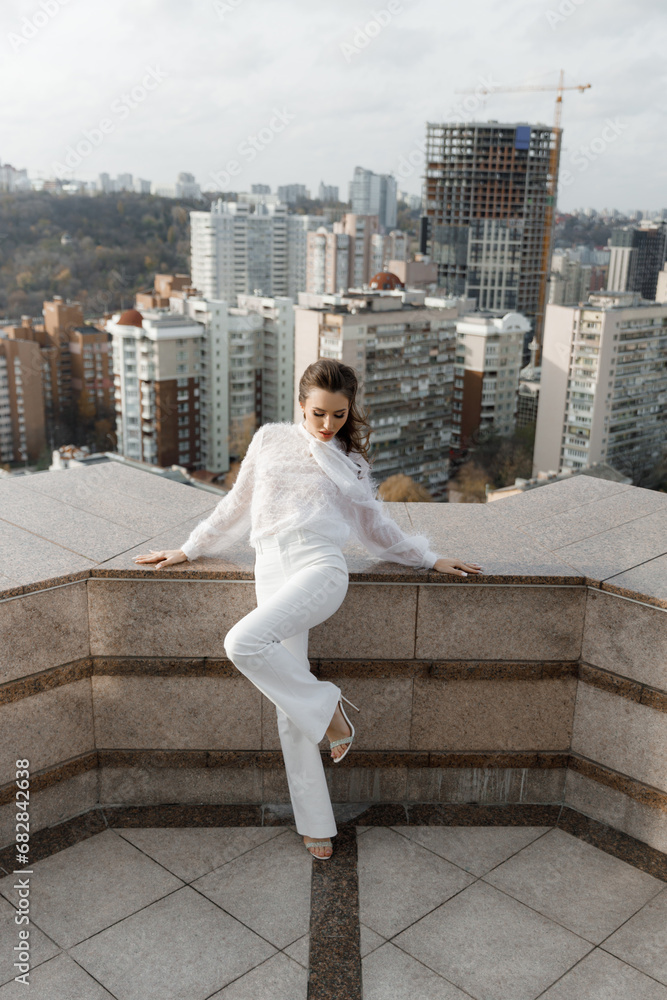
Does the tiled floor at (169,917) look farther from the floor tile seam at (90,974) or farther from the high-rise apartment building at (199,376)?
the high-rise apartment building at (199,376)

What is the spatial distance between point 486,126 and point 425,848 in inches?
2914

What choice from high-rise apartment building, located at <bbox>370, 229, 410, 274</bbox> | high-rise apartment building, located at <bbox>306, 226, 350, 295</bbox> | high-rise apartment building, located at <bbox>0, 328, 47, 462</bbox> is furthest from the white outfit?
high-rise apartment building, located at <bbox>370, 229, 410, 274</bbox>

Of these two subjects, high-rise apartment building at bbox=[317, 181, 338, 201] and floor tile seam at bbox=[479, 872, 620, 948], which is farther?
high-rise apartment building at bbox=[317, 181, 338, 201]

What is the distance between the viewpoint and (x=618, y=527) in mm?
2660

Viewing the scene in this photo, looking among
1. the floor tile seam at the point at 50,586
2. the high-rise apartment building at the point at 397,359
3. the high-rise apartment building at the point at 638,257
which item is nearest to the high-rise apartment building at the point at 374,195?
the high-rise apartment building at the point at 638,257

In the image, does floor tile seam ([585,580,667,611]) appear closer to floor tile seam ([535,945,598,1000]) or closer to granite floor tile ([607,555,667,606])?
granite floor tile ([607,555,667,606])

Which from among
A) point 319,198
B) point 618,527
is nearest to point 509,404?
point 319,198

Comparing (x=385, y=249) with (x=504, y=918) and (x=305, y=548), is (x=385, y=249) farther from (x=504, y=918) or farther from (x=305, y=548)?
(x=504, y=918)

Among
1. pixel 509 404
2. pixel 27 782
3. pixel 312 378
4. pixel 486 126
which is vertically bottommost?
pixel 509 404

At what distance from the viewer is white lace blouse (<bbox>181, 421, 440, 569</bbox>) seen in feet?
6.80

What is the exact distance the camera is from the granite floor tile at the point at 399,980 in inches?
68.7

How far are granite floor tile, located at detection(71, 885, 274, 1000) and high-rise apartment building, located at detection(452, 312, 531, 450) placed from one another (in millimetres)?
39199

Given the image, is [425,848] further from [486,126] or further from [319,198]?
[486,126]

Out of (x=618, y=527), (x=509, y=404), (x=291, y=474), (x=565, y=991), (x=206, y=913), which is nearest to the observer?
(x=565, y=991)
